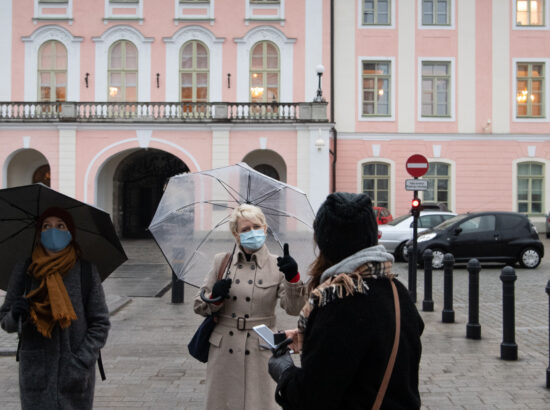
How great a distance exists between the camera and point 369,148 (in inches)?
1069

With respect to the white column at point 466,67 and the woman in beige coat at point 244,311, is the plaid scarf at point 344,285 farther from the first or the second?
the white column at point 466,67

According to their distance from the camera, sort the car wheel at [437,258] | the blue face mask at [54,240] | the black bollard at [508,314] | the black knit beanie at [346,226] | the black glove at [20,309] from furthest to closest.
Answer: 1. the car wheel at [437,258]
2. the black bollard at [508,314]
3. the blue face mask at [54,240]
4. the black glove at [20,309]
5. the black knit beanie at [346,226]

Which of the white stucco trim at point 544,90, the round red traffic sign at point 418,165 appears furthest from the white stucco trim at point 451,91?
the round red traffic sign at point 418,165

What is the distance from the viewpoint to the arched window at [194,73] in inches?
1054

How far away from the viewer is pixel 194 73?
87.9 ft

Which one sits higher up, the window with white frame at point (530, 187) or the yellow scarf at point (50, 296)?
the window with white frame at point (530, 187)

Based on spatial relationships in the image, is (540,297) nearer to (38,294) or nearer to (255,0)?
(38,294)

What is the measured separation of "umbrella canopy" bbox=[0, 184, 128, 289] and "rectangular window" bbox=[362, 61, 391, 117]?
24.3 m

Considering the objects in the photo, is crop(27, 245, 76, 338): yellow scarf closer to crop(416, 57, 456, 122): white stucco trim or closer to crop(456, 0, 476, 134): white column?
crop(416, 57, 456, 122): white stucco trim

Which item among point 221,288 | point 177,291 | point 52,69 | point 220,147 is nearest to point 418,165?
point 177,291

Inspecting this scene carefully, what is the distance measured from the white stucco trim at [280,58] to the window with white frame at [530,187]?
11.2 metres

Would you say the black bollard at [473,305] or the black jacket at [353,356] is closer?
the black jacket at [353,356]

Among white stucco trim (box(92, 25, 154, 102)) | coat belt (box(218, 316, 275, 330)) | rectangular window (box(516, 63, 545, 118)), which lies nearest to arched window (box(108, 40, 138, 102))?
white stucco trim (box(92, 25, 154, 102))

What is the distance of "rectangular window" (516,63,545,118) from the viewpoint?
90.0 ft
